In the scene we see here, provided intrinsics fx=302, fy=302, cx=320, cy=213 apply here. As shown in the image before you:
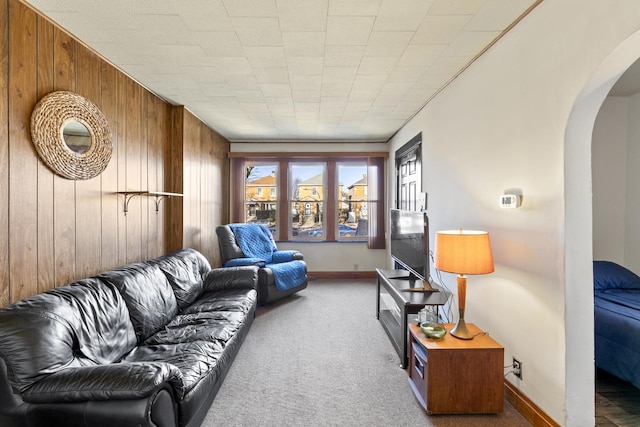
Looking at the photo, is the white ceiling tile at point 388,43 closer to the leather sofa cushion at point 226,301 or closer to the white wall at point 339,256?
the leather sofa cushion at point 226,301

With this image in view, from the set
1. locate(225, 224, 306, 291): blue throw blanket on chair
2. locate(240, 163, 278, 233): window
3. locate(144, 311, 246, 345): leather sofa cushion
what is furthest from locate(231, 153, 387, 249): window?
locate(144, 311, 246, 345): leather sofa cushion

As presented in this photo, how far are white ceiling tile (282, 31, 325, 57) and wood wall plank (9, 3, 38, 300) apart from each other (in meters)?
1.59

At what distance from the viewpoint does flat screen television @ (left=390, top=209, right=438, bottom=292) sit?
266 centimetres

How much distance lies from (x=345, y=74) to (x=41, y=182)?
2.47 m

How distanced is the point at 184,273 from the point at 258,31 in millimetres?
2309

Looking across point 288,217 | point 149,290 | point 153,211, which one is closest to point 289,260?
point 288,217

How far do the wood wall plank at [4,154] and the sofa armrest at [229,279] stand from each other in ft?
5.71

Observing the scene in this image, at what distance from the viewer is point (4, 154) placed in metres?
1.73

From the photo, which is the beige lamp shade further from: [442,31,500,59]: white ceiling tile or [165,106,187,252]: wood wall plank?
[165,106,187,252]: wood wall plank

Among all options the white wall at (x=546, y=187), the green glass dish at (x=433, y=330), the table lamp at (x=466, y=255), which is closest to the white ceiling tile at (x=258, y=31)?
the white wall at (x=546, y=187)

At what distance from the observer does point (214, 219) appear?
499cm

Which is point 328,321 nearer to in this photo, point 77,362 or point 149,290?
point 149,290

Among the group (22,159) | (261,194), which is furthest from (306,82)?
(261,194)

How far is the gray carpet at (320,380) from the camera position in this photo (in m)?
1.91
